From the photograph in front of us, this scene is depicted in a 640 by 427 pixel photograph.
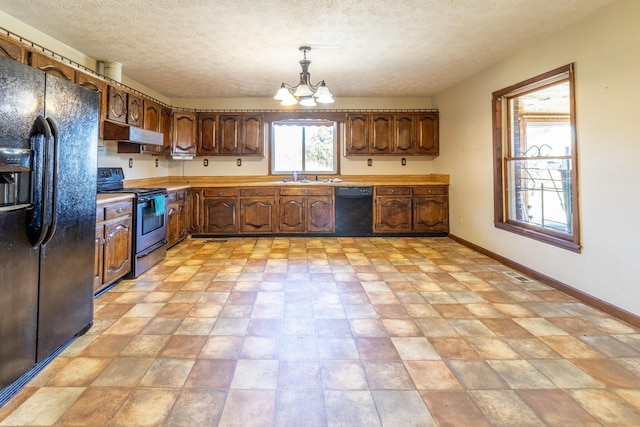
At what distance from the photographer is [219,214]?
5348 mm

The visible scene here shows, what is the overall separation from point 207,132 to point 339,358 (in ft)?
15.5

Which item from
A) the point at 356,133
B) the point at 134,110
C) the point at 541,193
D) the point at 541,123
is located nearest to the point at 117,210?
the point at 134,110

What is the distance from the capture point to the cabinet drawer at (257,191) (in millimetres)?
5371

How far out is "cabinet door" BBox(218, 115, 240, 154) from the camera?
18.5 feet

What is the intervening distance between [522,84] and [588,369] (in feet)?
9.27

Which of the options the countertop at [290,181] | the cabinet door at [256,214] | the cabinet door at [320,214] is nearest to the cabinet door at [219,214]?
the cabinet door at [256,214]

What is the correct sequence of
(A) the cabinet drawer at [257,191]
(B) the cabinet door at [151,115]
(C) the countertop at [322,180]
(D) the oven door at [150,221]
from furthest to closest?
1. (C) the countertop at [322,180]
2. (A) the cabinet drawer at [257,191]
3. (B) the cabinet door at [151,115]
4. (D) the oven door at [150,221]

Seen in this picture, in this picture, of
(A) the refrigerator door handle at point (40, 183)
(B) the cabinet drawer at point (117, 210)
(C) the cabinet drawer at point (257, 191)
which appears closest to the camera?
(A) the refrigerator door handle at point (40, 183)

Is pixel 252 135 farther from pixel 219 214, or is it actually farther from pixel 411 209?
pixel 411 209

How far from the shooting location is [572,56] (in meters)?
2.86

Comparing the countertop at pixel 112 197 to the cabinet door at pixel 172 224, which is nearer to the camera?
the countertop at pixel 112 197

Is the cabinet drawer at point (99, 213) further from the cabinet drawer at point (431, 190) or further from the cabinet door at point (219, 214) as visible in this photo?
the cabinet drawer at point (431, 190)

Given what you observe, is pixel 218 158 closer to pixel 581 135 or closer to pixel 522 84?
pixel 522 84

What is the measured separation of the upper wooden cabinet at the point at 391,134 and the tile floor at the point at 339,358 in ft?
9.70
